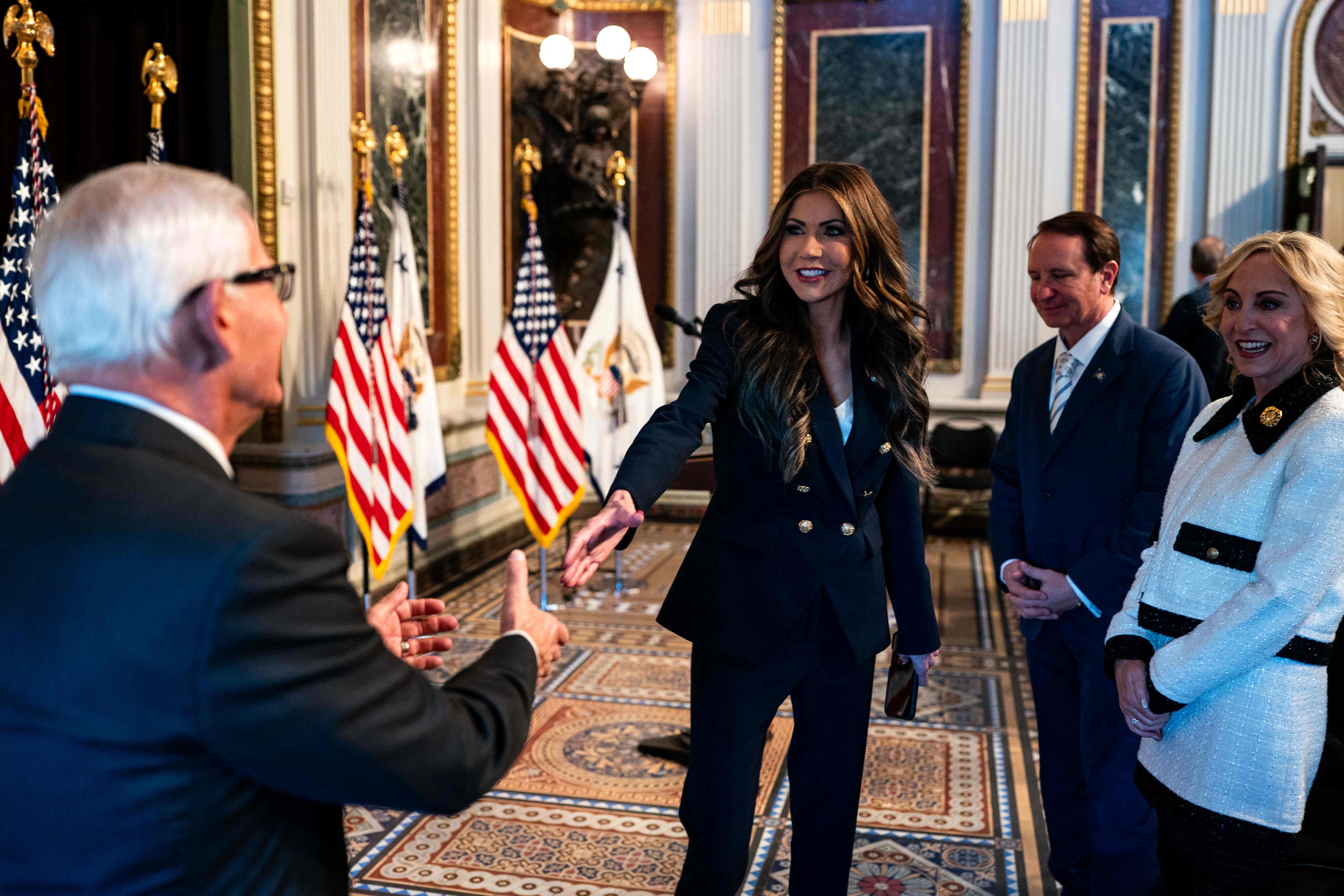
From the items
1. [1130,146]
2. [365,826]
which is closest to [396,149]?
[365,826]

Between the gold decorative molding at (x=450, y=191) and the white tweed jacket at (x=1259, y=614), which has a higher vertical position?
the gold decorative molding at (x=450, y=191)

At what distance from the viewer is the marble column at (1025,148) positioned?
7.96 meters

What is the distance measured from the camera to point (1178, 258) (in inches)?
313

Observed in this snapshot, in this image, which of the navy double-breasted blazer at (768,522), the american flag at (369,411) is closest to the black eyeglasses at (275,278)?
the navy double-breasted blazer at (768,522)

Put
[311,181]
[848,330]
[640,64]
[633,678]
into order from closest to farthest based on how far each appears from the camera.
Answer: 1. [848,330]
2. [633,678]
3. [311,181]
4. [640,64]

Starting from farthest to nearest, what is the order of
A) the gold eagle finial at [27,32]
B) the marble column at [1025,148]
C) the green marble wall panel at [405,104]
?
the marble column at [1025,148], the green marble wall panel at [405,104], the gold eagle finial at [27,32]

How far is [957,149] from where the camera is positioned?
27.0 ft

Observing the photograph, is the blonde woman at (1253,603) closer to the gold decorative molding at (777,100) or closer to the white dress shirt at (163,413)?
the white dress shirt at (163,413)

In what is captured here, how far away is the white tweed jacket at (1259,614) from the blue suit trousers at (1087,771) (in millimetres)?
499

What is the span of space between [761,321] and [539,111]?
6564 mm

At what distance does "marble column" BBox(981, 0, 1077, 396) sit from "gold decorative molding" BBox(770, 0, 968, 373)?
211 millimetres

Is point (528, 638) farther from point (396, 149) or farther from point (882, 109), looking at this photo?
point (882, 109)

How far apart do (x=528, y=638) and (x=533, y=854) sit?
212cm

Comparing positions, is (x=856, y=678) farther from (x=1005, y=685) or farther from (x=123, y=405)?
(x=1005, y=685)
